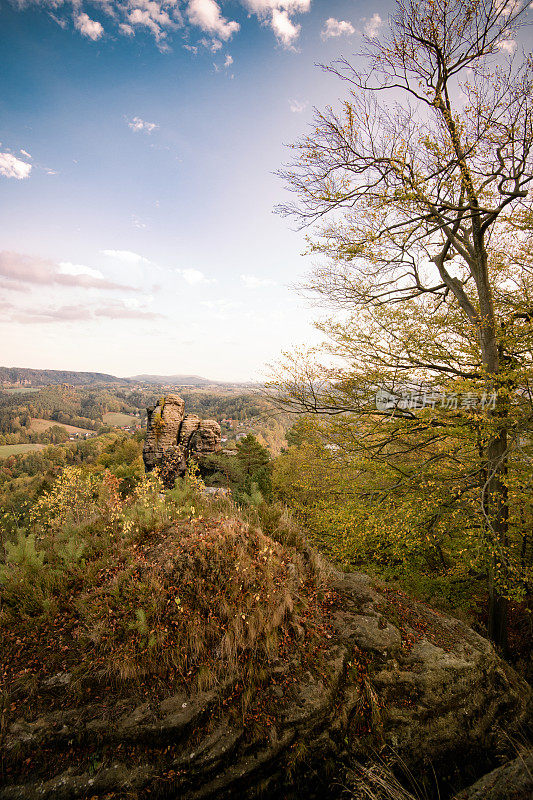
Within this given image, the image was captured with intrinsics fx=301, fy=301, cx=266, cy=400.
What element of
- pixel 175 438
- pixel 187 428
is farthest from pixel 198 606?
pixel 187 428

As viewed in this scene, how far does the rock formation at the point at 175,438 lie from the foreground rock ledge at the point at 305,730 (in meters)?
19.4

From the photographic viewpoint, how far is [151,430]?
25.1 meters

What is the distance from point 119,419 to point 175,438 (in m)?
139

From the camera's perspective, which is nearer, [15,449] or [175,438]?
[175,438]

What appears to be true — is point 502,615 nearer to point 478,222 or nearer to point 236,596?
point 236,596

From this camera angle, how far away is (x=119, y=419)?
484 ft

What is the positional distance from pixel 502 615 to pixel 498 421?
5086 mm

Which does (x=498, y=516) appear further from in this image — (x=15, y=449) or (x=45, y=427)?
(x=45, y=427)

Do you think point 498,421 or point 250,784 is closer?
point 250,784

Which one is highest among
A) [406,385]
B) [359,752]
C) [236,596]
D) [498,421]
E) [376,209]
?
[376,209]

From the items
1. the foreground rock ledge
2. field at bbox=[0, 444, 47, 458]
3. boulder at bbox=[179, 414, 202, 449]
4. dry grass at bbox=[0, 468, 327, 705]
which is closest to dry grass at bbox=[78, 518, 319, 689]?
dry grass at bbox=[0, 468, 327, 705]

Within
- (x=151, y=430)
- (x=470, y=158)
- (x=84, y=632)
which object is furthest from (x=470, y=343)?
(x=151, y=430)

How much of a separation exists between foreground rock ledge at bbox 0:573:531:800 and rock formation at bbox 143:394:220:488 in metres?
19.4

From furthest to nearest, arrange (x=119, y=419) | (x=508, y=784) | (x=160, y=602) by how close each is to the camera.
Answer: (x=119, y=419), (x=160, y=602), (x=508, y=784)
